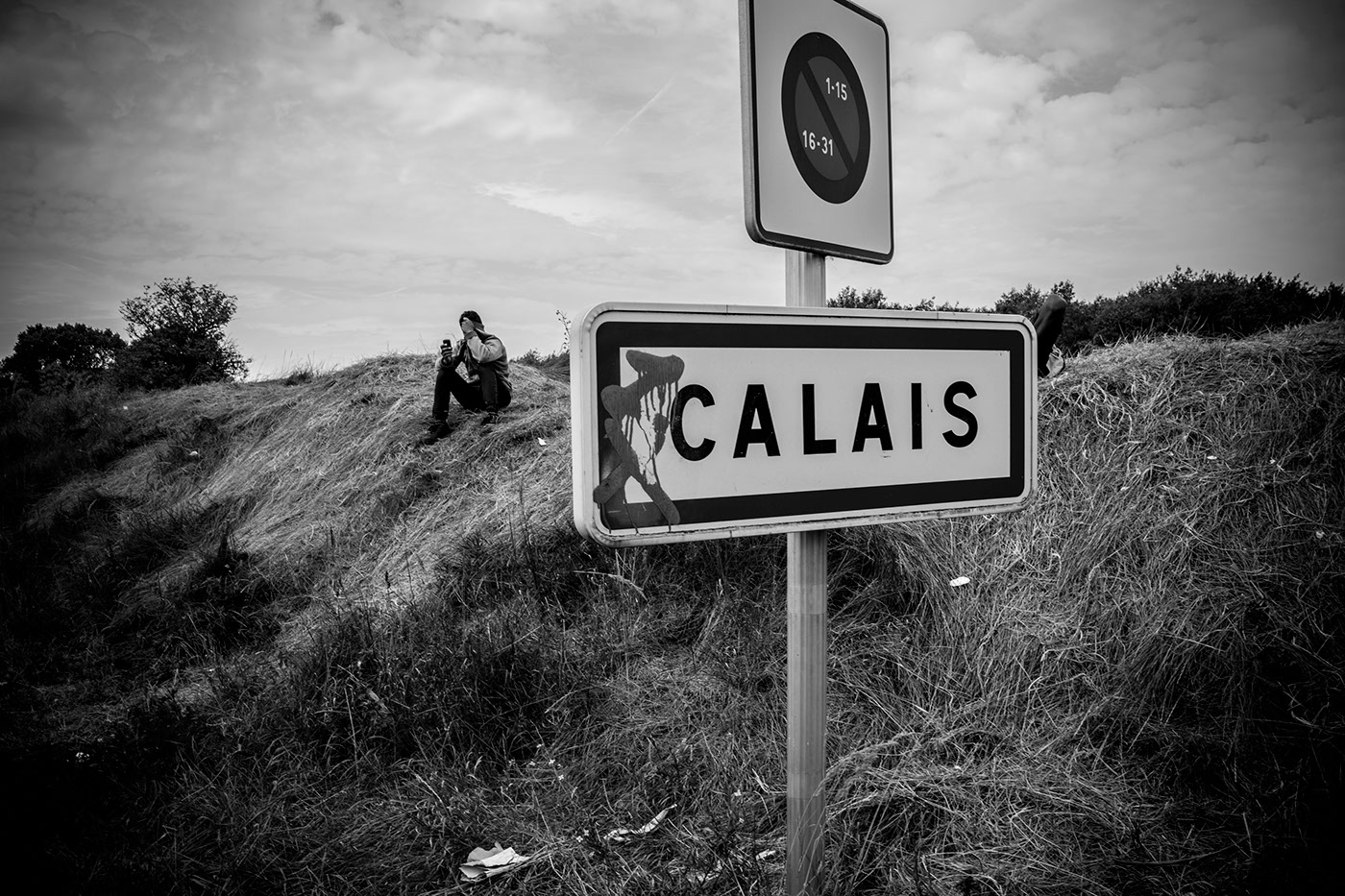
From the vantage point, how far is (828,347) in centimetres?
140

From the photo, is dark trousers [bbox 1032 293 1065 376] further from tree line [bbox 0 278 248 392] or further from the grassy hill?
tree line [bbox 0 278 248 392]

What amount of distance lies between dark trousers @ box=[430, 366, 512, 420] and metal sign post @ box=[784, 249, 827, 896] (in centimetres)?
693

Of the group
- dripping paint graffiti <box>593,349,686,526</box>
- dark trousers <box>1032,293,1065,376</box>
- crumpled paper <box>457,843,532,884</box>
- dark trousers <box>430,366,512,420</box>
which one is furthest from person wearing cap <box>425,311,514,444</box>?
dripping paint graffiti <box>593,349,686,526</box>

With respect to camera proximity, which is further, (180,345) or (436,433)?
(180,345)

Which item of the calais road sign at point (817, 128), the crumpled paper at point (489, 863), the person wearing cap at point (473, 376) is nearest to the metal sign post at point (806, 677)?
the calais road sign at point (817, 128)

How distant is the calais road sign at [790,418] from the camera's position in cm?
121

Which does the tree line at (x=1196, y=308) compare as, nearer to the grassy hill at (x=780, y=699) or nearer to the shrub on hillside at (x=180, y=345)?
the grassy hill at (x=780, y=699)

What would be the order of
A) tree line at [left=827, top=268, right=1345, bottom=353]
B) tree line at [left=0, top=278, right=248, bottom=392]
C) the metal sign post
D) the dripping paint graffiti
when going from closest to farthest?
the dripping paint graffiti, the metal sign post, tree line at [left=827, top=268, right=1345, bottom=353], tree line at [left=0, top=278, right=248, bottom=392]

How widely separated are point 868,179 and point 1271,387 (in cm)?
351

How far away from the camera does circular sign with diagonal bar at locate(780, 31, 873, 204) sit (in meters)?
1.44

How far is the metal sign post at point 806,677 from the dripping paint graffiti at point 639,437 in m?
0.38

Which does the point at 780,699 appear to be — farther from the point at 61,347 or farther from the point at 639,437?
the point at 61,347

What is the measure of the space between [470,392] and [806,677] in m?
7.12

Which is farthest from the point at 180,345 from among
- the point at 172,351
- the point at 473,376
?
the point at 473,376
